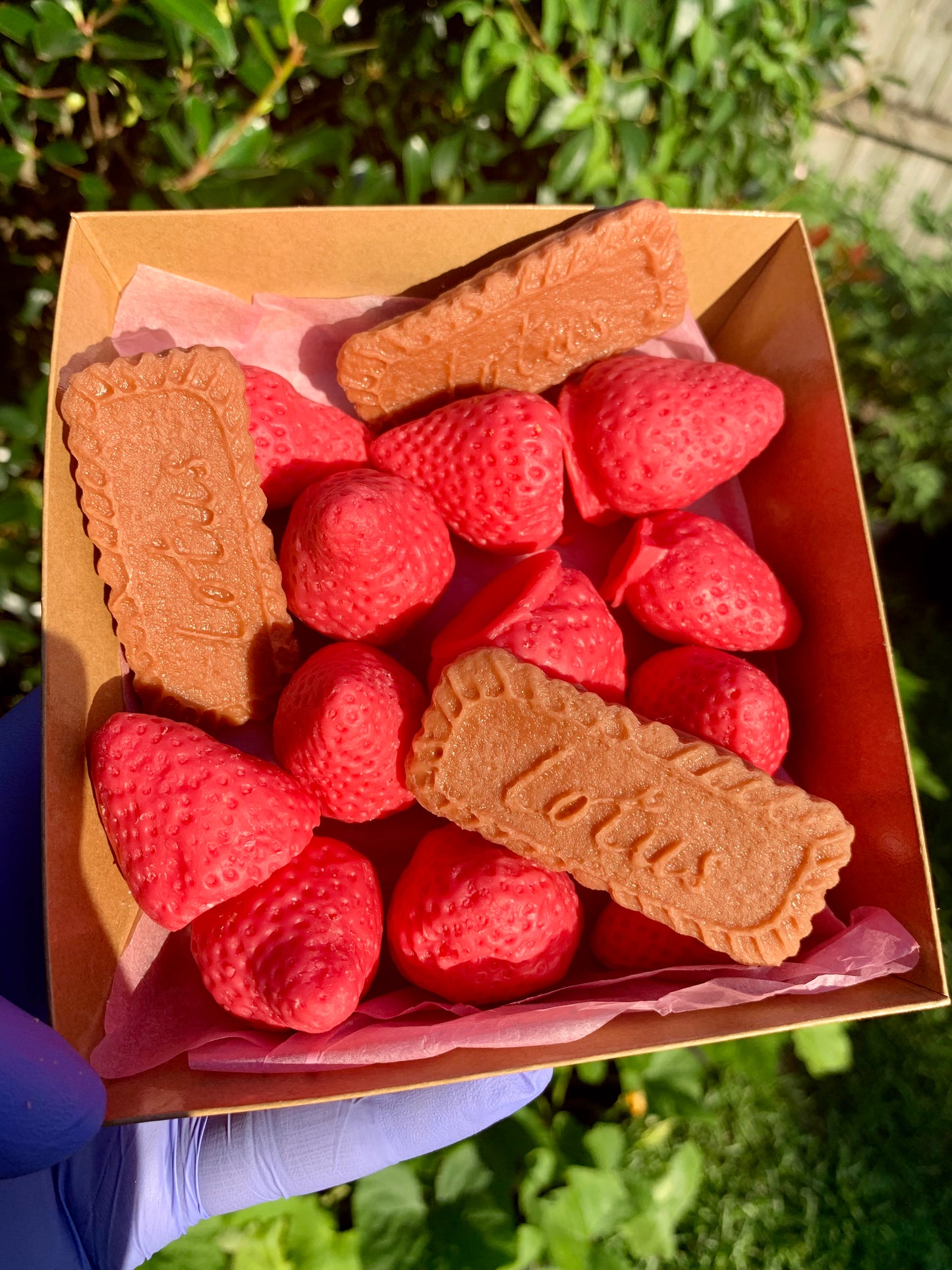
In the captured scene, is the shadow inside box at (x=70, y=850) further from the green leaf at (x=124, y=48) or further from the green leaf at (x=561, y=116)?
the green leaf at (x=561, y=116)

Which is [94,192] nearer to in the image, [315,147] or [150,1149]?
[315,147]

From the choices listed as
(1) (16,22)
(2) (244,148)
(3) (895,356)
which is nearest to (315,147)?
(2) (244,148)

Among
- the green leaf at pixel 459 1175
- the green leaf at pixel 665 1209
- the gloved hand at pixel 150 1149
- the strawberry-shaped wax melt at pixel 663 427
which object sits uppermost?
the strawberry-shaped wax melt at pixel 663 427

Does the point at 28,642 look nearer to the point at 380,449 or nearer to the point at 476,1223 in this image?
the point at 380,449

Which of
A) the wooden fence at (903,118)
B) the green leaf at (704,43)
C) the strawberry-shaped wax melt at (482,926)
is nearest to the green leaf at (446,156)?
the green leaf at (704,43)

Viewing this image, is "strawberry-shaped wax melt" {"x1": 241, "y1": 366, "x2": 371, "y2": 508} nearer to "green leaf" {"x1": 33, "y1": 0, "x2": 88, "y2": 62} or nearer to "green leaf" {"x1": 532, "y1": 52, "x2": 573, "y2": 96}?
"green leaf" {"x1": 33, "y1": 0, "x2": 88, "y2": 62}
